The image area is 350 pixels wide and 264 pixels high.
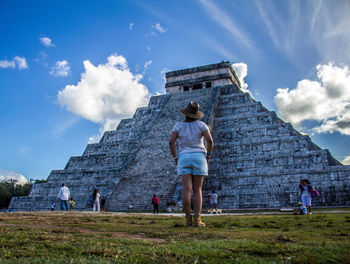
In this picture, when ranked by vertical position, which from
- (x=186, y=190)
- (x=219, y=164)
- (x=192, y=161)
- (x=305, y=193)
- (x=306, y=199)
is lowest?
(x=186, y=190)

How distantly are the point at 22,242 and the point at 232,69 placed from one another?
31.3 m

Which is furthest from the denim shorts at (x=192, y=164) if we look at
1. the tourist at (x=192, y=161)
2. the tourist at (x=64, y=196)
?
the tourist at (x=64, y=196)

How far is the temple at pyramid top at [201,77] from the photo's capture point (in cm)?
3114

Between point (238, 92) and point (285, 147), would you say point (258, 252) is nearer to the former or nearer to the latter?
point (285, 147)

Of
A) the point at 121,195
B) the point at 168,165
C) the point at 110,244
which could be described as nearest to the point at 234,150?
the point at 168,165

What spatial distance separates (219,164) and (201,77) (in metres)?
15.2

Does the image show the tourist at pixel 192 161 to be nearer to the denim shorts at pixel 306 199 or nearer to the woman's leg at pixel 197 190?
the woman's leg at pixel 197 190

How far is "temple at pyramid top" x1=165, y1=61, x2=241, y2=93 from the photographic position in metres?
31.1

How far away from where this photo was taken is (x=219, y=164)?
18.3 metres

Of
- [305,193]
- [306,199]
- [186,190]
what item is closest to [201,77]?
[305,193]

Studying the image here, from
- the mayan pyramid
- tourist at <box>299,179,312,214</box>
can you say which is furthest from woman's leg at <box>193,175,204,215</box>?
the mayan pyramid

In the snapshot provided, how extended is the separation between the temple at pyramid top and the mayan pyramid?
4755 millimetres

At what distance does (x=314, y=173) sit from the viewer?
1595 centimetres

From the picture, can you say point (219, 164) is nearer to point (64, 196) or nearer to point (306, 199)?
point (306, 199)
